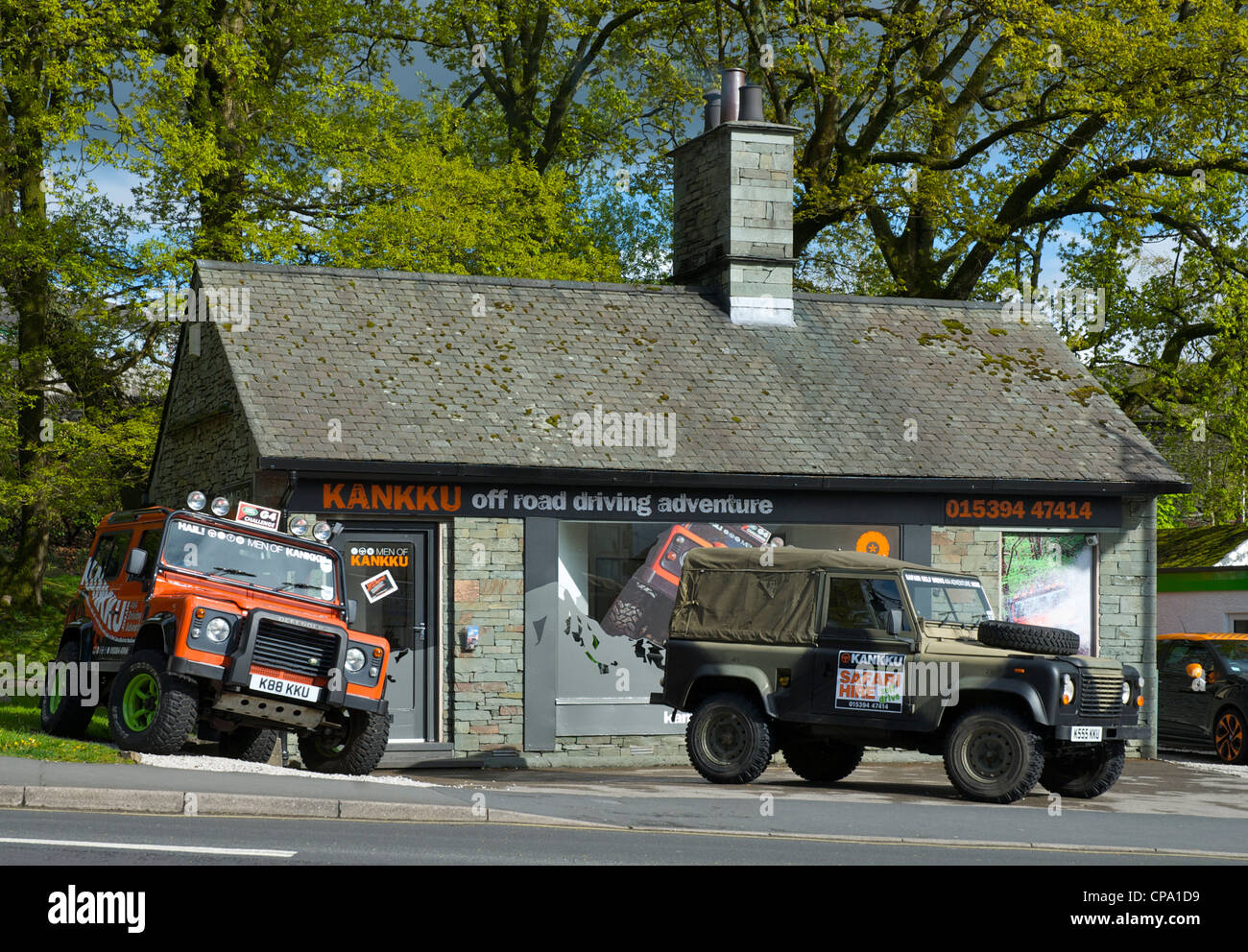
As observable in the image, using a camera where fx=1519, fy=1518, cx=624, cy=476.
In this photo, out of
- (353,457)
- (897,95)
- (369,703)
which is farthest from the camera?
(897,95)

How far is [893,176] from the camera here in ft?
106

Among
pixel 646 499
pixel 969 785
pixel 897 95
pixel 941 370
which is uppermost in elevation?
pixel 897 95

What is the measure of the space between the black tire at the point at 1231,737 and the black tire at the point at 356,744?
12.1 meters

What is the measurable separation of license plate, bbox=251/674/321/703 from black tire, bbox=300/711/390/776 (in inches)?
30.5

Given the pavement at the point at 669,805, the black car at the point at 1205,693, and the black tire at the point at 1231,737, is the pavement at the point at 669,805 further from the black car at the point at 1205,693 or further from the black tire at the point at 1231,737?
the black car at the point at 1205,693

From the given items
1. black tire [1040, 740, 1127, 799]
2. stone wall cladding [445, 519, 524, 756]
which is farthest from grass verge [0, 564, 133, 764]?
black tire [1040, 740, 1127, 799]

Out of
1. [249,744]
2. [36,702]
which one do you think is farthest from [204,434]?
[36,702]

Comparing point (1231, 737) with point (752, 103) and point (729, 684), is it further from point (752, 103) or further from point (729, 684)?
point (752, 103)

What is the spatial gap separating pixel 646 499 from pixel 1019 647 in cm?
608

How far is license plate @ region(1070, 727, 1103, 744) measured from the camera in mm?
13867

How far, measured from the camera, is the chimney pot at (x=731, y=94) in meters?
22.8

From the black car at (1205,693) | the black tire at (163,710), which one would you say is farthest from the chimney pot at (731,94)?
the black tire at (163,710)

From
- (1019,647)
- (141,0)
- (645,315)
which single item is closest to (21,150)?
(141,0)

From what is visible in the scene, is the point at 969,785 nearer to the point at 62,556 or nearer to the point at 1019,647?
the point at 1019,647
